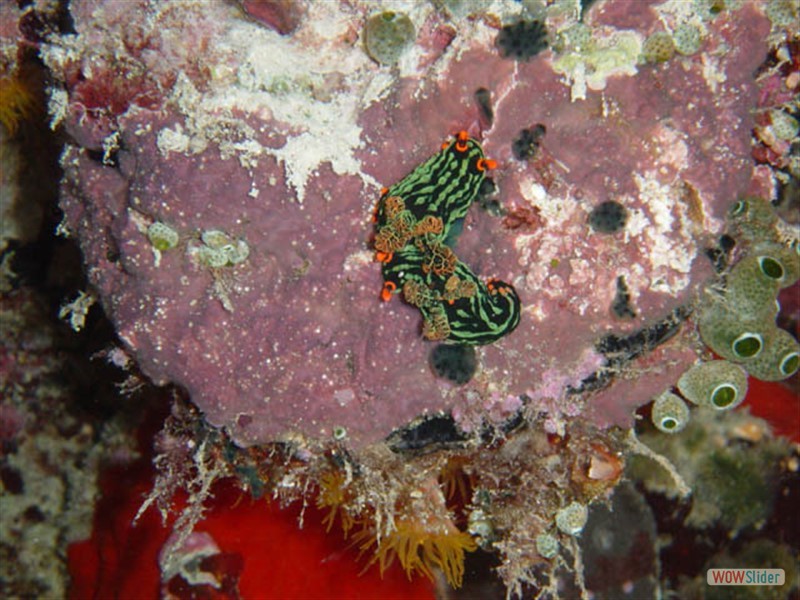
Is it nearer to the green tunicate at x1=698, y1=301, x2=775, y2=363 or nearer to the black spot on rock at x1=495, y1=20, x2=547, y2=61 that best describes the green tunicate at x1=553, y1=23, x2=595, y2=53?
the black spot on rock at x1=495, y1=20, x2=547, y2=61

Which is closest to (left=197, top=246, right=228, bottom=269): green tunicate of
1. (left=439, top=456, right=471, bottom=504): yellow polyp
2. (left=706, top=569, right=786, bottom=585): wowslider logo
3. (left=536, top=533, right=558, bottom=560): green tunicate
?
(left=439, top=456, right=471, bottom=504): yellow polyp

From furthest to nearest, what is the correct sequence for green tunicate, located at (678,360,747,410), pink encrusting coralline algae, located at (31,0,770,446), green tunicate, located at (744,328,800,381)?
green tunicate, located at (744,328,800,381)
green tunicate, located at (678,360,747,410)
pink encrusting coralline algae, located at (31,0,770,446)

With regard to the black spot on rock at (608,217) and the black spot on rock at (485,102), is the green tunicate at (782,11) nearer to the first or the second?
the black spot on rock at (608,217)

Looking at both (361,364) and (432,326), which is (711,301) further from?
(361,364)

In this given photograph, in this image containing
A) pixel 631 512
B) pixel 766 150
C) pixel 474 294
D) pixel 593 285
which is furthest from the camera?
pixel 631 512

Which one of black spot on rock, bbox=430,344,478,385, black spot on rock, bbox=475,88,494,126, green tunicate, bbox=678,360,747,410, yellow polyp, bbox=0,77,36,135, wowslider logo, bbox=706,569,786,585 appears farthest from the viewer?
wowslider logo, bbox=706,569,786,585

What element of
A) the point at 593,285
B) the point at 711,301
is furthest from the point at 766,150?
the point at 593,285
